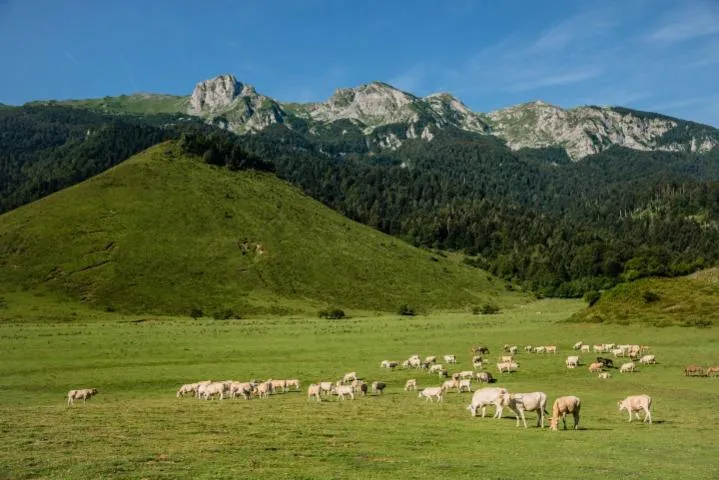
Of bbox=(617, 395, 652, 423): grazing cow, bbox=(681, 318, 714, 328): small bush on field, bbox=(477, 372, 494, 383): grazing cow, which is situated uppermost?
bbox=(681, 318, 714, 328): small bush on field

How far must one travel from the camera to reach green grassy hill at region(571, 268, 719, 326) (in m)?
72.1

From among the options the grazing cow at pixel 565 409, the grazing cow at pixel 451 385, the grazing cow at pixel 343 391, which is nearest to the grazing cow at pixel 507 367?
the grazing cow at pixel 451 385

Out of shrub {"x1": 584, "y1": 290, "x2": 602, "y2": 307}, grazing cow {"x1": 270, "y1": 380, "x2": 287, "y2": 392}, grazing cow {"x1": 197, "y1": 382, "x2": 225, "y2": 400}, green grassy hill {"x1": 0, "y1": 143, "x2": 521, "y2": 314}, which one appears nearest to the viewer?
grazing cow {"x1": 197, "y1": 382, "x2": 225, "y2": 400}

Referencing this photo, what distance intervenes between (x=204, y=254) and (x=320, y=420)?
125m

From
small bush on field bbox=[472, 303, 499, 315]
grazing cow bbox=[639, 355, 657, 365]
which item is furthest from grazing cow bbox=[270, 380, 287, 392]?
small bush on field bbox=[472, 303, 499, 315]

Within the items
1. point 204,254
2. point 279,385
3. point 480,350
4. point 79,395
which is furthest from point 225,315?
point 79,395

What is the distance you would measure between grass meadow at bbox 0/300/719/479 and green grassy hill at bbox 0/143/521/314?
5965cm

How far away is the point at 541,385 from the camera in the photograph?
40.9 m

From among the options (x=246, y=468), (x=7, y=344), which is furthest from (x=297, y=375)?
(x=7, y=344)

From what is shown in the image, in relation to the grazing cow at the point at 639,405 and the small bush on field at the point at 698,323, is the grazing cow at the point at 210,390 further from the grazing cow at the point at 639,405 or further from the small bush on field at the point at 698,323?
the small bush on field at the point at 698,323

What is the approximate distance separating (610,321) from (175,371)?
5752cm

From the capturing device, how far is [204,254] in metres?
146

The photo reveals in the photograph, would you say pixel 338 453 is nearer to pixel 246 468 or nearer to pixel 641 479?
pixel 246 468

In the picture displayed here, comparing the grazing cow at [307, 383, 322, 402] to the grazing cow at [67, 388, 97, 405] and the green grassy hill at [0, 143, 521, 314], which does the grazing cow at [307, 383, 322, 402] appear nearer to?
the grazing cow at [67, 388, 97, 405]
